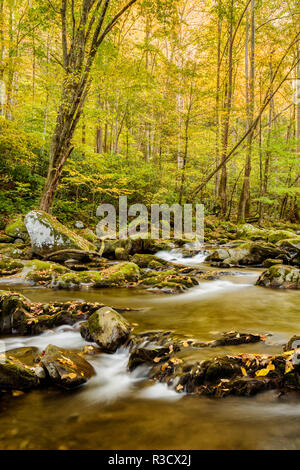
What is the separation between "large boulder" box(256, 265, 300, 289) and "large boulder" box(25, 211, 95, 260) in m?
5.88

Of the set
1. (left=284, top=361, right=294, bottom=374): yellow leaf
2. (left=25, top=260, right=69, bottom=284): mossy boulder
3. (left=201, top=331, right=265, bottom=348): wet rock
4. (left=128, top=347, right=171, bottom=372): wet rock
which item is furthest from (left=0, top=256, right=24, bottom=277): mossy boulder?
(left=284, top=361, right=294, bottom=374): yellow leaf

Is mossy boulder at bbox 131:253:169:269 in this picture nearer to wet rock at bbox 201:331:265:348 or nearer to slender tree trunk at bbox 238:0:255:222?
wet rock at bbox 201:331:265:348

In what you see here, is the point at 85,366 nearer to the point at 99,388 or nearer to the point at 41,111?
the point at 99,388

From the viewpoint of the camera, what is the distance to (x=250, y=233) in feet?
45.7

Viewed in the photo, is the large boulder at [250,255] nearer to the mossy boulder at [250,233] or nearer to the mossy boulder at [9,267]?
the mossy boulder at [250,233]

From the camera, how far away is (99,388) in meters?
2.79

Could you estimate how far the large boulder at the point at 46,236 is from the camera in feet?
29.2

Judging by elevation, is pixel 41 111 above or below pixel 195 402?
above

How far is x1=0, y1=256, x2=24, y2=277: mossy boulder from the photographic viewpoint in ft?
24.3

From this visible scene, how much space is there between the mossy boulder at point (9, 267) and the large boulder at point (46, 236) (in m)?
1.07

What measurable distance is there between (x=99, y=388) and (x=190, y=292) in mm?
4021

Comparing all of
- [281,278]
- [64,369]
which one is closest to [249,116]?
[281,278]

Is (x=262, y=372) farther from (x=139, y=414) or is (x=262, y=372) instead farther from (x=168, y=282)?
(x=168, y=282)
